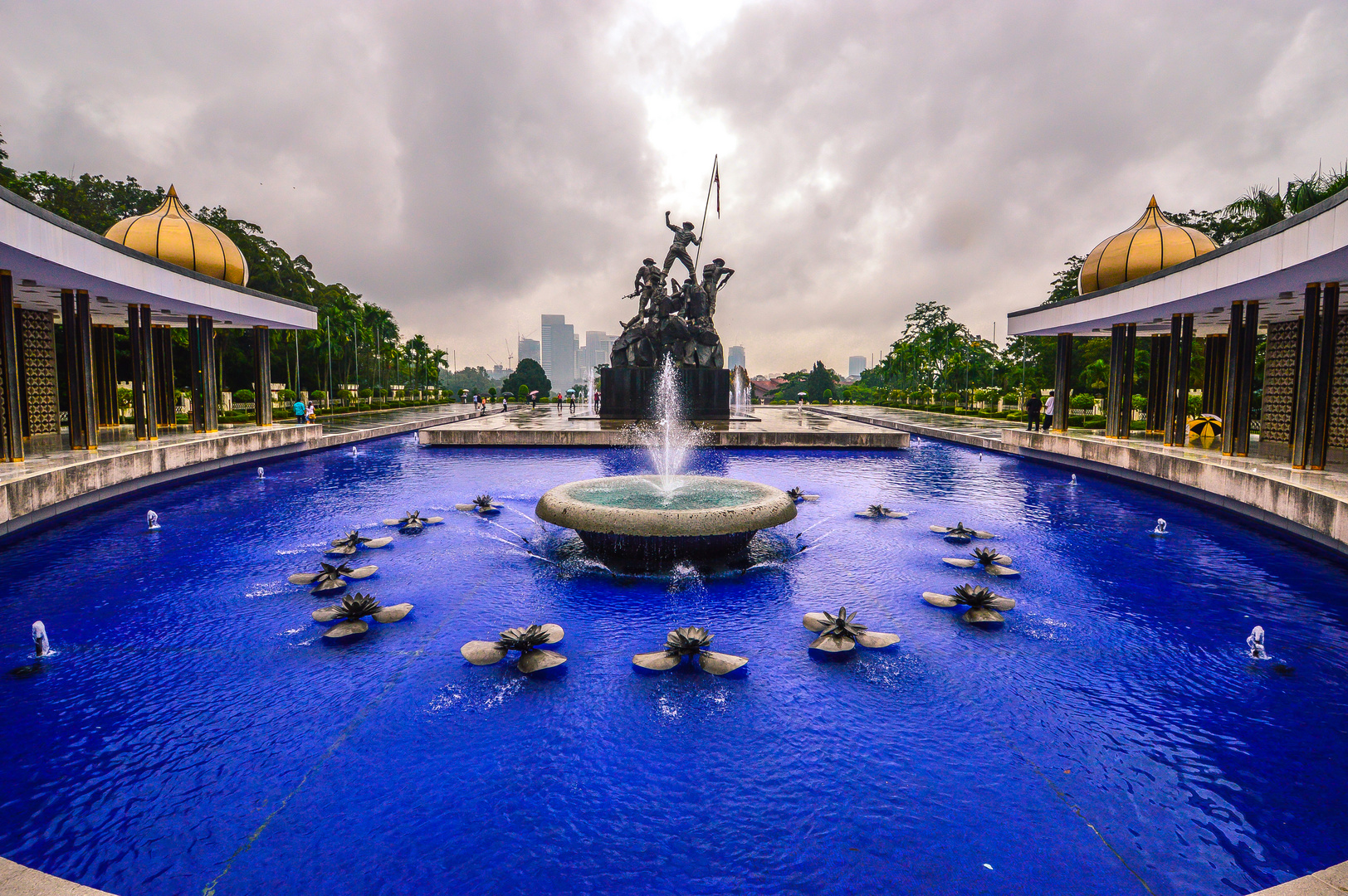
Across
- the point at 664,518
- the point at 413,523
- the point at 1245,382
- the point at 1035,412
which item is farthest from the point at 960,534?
the point at 1035,412

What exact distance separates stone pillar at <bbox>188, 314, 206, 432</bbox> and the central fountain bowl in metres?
17.2

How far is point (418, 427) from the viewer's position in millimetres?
26031

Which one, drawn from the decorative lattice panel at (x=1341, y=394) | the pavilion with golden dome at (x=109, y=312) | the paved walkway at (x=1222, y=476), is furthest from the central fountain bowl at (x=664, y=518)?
the decorative lattice panel at (x=1341, y=394)

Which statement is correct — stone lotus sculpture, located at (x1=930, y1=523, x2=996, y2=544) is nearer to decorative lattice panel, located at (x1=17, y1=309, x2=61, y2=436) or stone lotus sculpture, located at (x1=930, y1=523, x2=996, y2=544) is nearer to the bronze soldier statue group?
the bronze soldier statue group

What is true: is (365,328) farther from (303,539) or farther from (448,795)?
(448,795)

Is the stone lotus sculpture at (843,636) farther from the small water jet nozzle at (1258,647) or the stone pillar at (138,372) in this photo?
the stone pillar at (138,372)

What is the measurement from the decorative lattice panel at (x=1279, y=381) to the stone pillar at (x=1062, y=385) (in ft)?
15.6

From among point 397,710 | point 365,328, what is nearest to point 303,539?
point 397,710

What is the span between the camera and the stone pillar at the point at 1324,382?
11.4 meters

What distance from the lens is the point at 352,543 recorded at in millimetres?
8156

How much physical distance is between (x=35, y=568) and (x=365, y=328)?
182ft

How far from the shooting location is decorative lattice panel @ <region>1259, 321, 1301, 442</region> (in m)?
16.6

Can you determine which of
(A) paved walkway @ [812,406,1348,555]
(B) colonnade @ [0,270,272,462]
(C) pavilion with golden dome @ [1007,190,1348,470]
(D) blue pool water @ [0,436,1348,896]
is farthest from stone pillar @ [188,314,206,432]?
(C) pavilion with golden dome @ [1007,190,1348,470]

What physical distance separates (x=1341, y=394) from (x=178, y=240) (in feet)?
101
